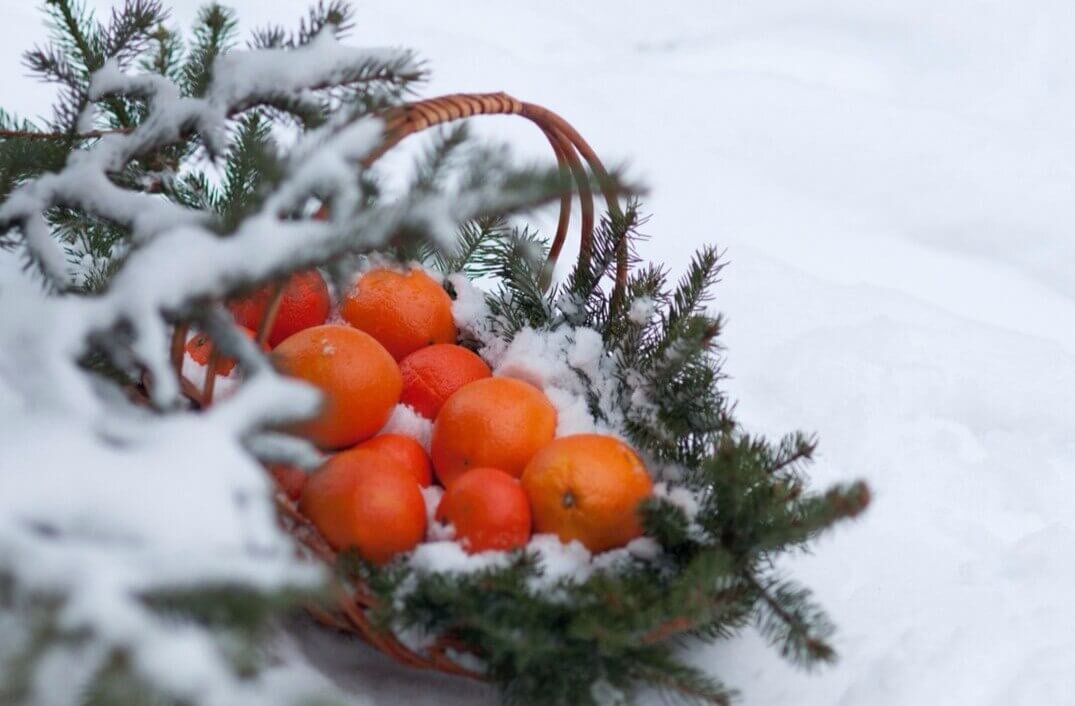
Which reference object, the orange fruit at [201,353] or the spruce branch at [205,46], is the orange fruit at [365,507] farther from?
the spruce branch at [205,46]

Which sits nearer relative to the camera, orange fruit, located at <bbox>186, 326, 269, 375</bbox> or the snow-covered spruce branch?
the snow-covered spruce branch

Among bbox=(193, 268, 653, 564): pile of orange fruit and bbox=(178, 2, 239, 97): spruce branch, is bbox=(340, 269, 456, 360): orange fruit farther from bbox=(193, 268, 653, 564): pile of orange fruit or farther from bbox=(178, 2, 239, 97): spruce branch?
bbox=(178, 2, 239, 97): spruce branch

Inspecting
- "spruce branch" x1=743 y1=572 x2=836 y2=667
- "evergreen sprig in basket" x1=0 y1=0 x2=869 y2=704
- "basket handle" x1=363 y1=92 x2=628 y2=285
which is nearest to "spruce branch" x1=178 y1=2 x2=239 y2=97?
"evergreen sprig in basket" x1=0 y1=0 x2=869 y2=704

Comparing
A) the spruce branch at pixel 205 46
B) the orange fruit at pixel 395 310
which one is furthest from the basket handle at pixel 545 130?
the spruce branch at pixel 205 46

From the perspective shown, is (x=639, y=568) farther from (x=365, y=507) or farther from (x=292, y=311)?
(x=292, y=311)

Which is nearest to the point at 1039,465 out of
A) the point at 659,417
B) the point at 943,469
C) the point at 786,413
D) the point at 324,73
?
the point at 943,469

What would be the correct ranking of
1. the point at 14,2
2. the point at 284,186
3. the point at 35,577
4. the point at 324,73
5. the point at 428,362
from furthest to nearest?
the point at 14,2 → the point at 428,362 → the point at 324,73 → the point at 284,186 → the point at 35,577

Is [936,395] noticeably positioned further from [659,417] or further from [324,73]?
[324,73]
